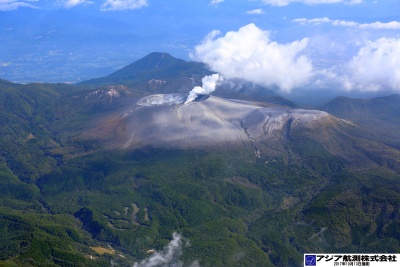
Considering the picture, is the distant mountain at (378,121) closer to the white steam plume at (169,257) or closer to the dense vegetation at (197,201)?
the dense vegetation at (197,201)

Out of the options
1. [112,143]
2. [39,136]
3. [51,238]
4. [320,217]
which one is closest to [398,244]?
[320,217]

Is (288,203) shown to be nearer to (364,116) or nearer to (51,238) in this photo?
(51,238)

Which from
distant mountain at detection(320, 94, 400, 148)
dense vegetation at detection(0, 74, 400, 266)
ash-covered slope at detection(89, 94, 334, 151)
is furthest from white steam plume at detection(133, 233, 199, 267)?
distant mountain at detection(320, 94, 400, 148)

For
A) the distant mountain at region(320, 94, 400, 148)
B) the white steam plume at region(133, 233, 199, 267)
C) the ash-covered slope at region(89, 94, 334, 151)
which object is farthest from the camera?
the distant mountain at region(320, 94, 400, 148)

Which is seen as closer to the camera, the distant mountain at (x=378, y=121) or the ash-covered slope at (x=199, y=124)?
the ash-covered slope at (x=199, y=124)

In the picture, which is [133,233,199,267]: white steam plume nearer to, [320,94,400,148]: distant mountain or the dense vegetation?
the dense vegetation

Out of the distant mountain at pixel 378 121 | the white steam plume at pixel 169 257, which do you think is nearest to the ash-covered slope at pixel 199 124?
the distant mountain at pixel 378 121
